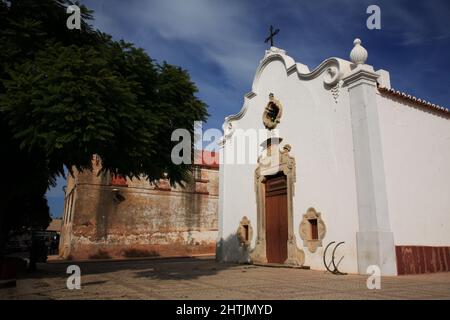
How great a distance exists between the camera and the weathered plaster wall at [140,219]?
2186cm

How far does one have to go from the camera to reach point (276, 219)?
1359cm

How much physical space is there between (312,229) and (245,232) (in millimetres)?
4149

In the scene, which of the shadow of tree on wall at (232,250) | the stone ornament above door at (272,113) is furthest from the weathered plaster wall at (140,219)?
the stone ornament above door at (272,113)

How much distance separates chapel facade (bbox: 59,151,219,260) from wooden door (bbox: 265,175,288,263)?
991 centimetres

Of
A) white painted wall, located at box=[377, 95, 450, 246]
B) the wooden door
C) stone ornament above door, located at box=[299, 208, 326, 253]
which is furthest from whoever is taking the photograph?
the wooden door

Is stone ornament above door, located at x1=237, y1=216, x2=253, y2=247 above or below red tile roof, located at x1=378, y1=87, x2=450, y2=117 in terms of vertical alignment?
below

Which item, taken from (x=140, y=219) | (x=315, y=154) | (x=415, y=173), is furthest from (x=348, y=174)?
(x=140, y=219)

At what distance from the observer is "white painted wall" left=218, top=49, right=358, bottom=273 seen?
1056 cm

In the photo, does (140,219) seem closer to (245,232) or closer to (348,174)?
(245,232)

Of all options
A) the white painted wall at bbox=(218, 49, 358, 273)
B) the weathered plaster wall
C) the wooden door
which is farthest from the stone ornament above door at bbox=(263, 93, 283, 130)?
the weathered plaster wall

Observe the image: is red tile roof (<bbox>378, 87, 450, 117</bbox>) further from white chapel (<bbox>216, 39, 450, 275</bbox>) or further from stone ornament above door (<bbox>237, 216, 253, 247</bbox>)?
stone ornament above door (<bbox>237, 216, 253, 247</bbox>)

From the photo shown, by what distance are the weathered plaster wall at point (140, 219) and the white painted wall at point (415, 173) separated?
1507cm
